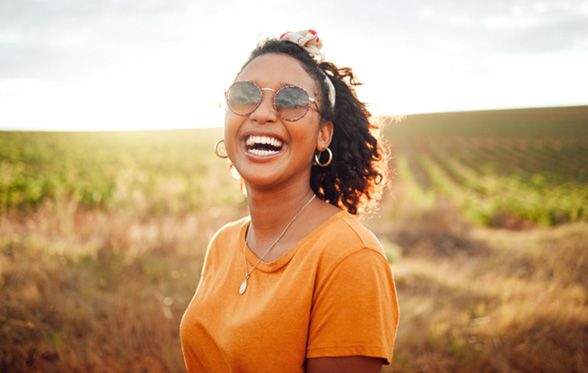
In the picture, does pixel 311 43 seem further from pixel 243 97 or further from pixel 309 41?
pixel 243 97

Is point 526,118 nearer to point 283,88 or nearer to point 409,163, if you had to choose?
point 409,163

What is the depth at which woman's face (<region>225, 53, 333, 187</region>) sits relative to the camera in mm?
1941

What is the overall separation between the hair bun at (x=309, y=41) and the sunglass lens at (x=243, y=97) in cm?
32

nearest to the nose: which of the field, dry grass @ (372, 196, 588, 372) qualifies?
the field

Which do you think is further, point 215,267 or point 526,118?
point 526,118

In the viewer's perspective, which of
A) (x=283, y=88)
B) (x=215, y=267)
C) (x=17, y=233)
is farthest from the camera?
(x=17, y=233)

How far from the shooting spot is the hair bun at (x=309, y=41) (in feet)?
6.86

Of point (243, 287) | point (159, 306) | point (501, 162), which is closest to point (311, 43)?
point (243, 287)

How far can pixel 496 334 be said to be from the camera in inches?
187

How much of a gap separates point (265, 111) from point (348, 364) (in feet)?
3.48

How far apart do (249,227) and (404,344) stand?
10.2 feet

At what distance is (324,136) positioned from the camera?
7.05 ft

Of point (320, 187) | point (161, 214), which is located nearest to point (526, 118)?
point (161, 214)

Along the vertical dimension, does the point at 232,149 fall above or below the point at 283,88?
below
